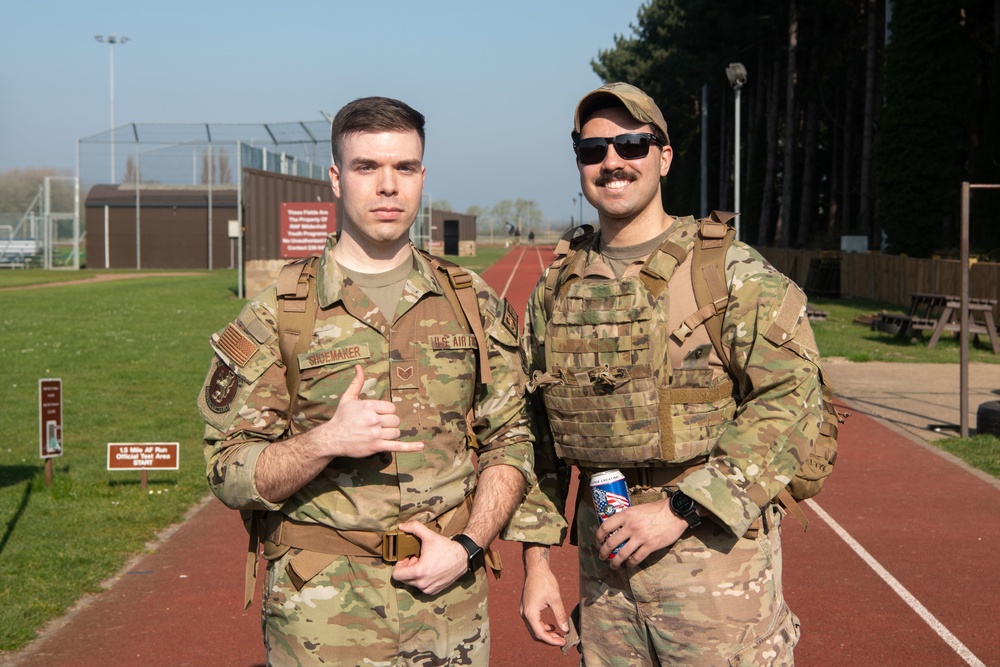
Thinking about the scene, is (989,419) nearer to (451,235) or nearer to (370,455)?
(370,455)

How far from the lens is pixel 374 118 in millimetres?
3258

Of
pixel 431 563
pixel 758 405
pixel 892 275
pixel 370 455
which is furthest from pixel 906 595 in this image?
pixel 892 275

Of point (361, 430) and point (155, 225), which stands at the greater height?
point (155, 225)

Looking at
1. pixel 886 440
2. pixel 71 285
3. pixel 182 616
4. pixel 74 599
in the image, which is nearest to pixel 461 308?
pixel 182 616

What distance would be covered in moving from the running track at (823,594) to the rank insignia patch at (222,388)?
3057 mm

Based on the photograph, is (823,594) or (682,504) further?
(823,594)

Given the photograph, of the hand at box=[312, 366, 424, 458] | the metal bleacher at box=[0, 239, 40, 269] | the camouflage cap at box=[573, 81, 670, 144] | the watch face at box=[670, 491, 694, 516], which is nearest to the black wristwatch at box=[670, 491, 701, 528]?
the watch face at box=[670, 491, 694, 516]

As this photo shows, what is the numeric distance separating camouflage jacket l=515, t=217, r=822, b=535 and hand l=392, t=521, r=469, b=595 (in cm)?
66

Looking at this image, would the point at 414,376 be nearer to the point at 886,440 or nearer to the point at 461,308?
the point at 461,308

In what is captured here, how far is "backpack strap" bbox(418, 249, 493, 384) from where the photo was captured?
3375 mm

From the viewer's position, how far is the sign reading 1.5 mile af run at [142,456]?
29.6 feet

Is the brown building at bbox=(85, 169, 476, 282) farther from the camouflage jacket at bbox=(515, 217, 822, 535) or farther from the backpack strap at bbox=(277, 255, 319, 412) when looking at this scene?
the camouflage jacket at bbox=(515, 217, 822, 535)

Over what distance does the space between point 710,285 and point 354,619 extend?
1397 millimetres

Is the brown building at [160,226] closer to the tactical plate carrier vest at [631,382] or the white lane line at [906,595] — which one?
the white lane line at [906,595]
